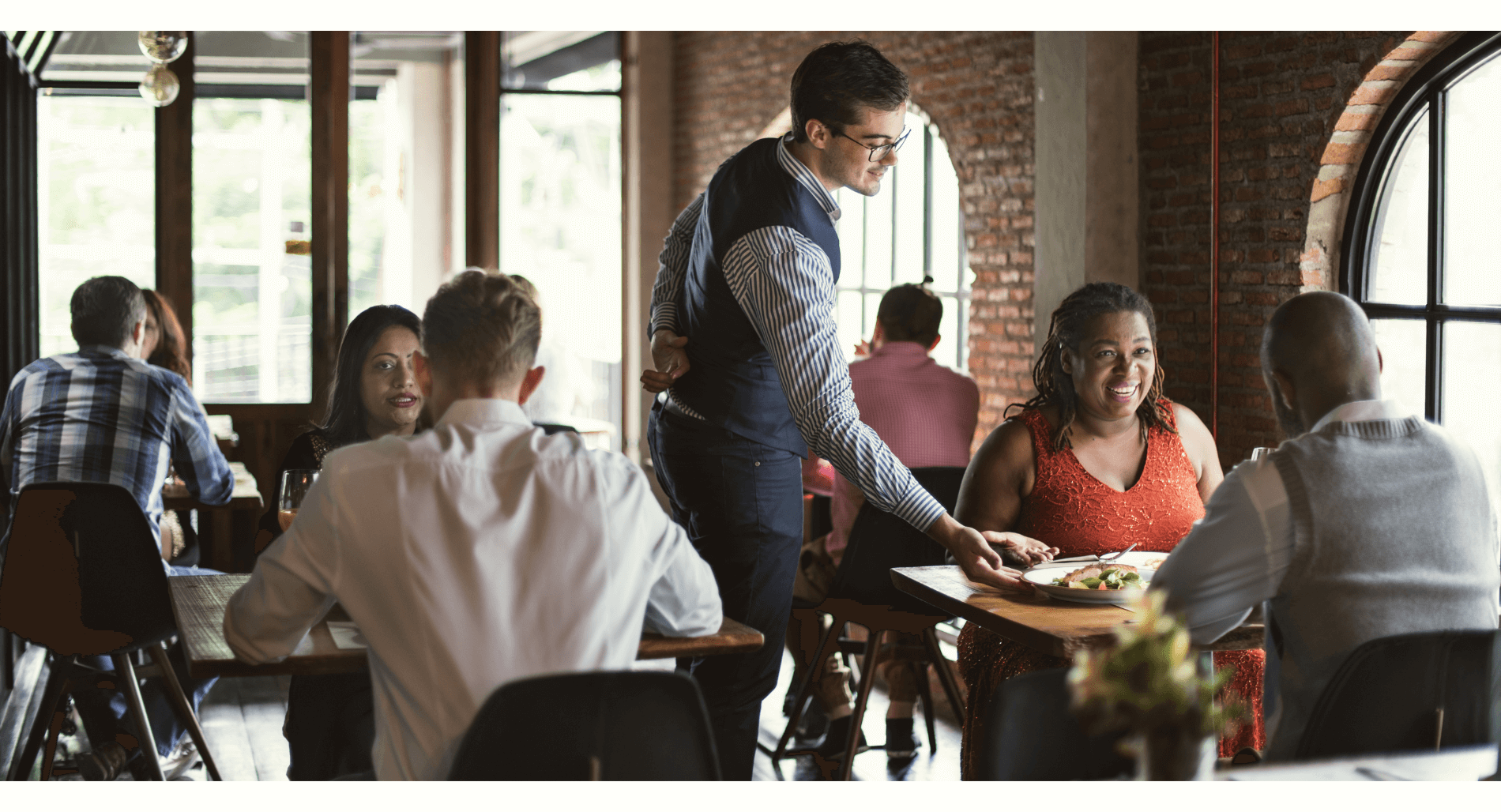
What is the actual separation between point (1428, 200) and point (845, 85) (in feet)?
8.28

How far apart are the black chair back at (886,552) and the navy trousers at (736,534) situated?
0.98m

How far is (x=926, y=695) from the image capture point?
165 inches

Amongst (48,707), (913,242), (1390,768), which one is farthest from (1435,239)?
(48,707)

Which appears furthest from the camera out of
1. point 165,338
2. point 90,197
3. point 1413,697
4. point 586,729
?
point 90,197

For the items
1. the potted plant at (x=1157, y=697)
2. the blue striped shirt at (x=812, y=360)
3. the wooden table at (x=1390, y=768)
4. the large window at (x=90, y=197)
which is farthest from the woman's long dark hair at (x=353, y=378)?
the large window at (x=90, y=197)

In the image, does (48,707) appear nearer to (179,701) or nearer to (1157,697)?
(179,701)

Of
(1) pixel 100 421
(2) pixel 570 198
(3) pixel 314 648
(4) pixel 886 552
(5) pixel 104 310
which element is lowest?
(4) pixel 886 552

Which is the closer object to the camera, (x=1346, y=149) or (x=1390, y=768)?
(x=1390, y=768)

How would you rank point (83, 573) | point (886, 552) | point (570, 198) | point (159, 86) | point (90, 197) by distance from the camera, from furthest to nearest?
point (570, 198), point (90, 197), point (159, 86), point (886, 552), point (83, 573)

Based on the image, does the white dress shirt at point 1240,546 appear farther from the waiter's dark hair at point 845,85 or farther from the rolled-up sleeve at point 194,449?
the rolled-up sleeve at point 194,449

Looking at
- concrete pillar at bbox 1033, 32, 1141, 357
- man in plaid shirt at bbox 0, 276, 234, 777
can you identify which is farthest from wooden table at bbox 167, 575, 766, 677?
concrete pillar at bbox 1033, 32, 1141, 357

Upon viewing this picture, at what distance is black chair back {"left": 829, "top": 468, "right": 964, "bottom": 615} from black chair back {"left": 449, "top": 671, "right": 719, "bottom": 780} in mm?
2126

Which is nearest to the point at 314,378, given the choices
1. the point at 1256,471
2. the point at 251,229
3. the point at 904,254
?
the point at 251,229
